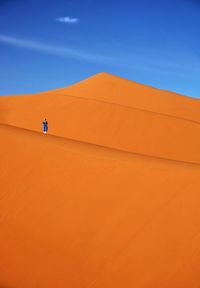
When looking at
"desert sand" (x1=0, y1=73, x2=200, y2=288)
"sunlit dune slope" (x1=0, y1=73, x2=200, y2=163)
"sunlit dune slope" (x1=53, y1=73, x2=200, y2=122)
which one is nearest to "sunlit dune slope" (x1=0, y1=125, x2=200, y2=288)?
"desert sand" (x1=0, y1=73, x2=200, y2=288)

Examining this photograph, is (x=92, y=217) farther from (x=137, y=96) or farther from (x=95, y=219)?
(x=137, y=96)

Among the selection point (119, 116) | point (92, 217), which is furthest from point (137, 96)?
point (92, 217)

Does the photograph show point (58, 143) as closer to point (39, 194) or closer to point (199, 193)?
point (39, 194)

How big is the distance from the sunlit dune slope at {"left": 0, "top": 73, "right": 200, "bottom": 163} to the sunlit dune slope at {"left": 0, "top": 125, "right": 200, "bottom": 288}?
41.4 ft

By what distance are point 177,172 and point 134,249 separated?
2.28 m

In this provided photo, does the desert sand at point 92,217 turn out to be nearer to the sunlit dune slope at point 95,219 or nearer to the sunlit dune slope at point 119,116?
the sunlit dune slope at point 95,219

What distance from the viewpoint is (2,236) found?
6750 mm

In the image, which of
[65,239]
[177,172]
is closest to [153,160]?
[177,172]

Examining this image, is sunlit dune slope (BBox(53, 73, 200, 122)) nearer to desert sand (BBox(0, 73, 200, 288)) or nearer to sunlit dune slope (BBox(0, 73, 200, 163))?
sunlit dune slope (BBox(0, 73, 200, 163))

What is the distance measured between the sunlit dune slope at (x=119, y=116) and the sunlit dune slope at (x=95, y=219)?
12626 millimetres

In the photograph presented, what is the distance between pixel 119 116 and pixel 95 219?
60.2 ft

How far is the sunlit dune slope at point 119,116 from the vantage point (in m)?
21.6

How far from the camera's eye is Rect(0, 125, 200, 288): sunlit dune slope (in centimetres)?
604

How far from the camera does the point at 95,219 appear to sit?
273 inches
